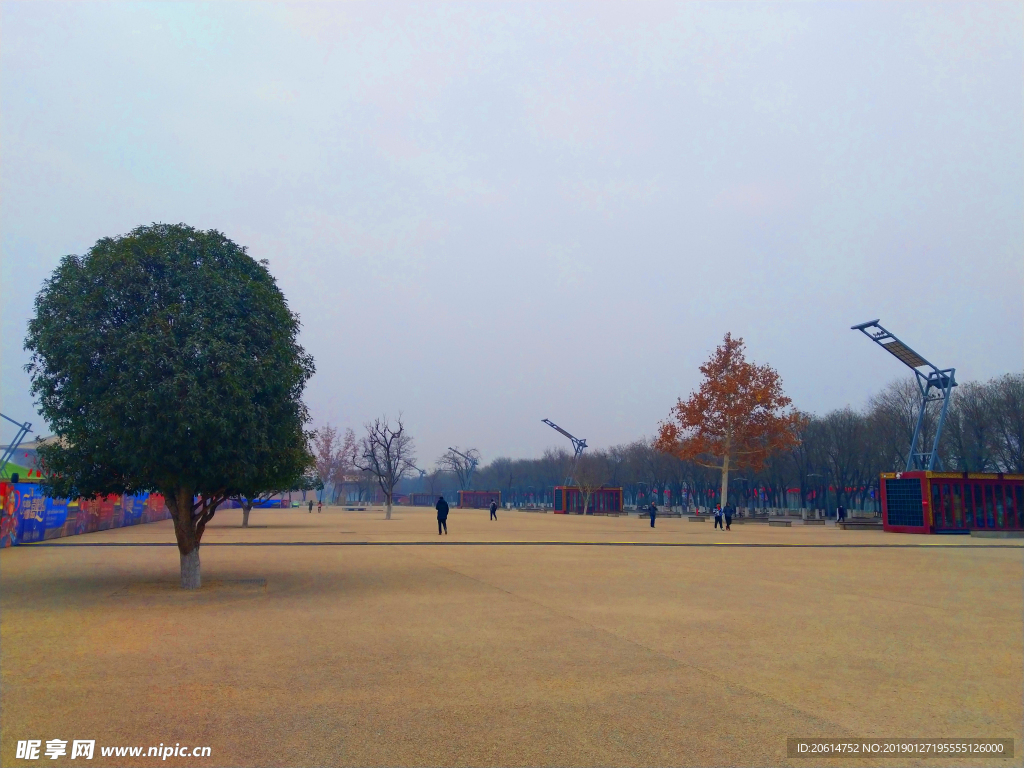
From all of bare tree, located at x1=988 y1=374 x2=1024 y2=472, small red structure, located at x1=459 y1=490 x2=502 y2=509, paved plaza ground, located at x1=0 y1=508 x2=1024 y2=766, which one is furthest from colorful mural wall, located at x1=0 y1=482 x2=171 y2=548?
small red structure, located at x1=459 y1=490 x2=502 y2=509

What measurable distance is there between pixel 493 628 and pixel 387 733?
15.2ft

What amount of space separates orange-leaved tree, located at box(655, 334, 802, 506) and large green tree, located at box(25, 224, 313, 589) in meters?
41.5

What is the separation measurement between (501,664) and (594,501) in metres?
65.1

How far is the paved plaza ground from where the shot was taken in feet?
19.7

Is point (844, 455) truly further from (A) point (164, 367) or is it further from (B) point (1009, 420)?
(A) point (164, 367)

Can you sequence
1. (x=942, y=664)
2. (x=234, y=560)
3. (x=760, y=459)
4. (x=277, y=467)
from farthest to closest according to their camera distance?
(x=760, y=459) < (x=234, y=560) < (x=277, y=467) < (x=942, y=664)

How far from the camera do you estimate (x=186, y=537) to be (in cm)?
1456

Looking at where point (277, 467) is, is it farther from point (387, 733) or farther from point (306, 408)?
point (387, 733)

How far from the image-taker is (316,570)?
712 inches

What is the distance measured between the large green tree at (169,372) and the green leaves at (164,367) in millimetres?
21

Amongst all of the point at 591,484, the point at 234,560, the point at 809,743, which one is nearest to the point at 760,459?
the point at 591,484

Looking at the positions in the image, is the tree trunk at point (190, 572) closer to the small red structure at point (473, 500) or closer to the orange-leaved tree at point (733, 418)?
the orange-leaved tree at point (733, 418)

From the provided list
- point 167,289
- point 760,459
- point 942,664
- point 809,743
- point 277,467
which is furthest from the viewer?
point 760,459

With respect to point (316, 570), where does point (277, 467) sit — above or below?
above
